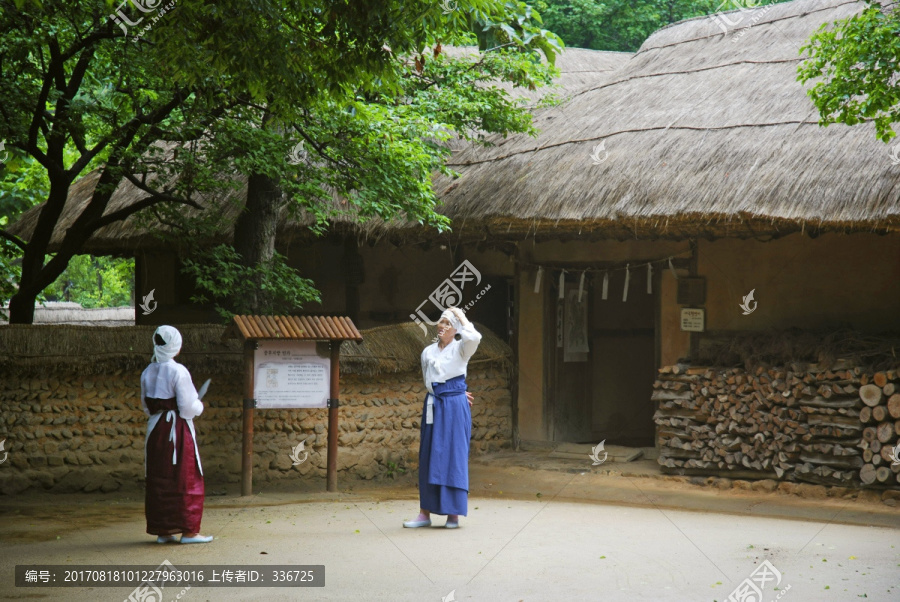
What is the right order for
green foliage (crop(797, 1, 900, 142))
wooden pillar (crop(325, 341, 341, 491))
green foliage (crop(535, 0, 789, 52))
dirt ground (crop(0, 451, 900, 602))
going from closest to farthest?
dirt ground (crop(0, 451, 900, 602)) < green foliage (crop(797, 1, 900, 142)) < wooden pillar (crop(325, 341, 341, 491)) < green foliage (crop(535, 0, 789, 52))

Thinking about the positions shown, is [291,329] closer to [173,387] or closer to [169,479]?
[173,387]

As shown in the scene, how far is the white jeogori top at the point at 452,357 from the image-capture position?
5820mm

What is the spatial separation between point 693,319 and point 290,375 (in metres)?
3.95

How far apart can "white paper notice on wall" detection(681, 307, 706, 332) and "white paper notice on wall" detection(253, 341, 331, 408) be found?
140 inches

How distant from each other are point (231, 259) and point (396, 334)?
1.68m

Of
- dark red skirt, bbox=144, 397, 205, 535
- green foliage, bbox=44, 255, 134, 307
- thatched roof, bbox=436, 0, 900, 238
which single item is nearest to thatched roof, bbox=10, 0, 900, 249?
thatched roof, bbox=436, 0, 900, 238

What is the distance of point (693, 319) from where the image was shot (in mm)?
8578

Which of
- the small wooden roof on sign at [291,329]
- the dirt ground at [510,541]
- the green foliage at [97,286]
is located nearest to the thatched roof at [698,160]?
the small wooden roof on sign at [291,329]

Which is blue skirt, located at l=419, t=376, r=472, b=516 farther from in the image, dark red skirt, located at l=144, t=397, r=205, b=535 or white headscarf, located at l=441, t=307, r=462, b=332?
dark red skirt, located at l=144, t=397, r=205, b=535

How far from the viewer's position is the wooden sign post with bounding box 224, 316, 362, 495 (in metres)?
6.96

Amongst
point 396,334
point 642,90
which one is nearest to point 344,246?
point 396,334

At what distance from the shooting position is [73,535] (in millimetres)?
5594

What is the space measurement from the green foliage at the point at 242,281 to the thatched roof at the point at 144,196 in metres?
0.64

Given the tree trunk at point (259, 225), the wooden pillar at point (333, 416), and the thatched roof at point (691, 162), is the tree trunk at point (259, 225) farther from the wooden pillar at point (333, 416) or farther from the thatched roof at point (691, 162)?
the thatched roof at point (691, 162)
